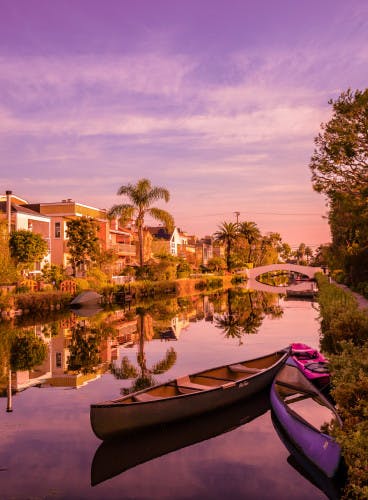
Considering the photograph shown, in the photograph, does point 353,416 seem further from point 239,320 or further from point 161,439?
point 239,320

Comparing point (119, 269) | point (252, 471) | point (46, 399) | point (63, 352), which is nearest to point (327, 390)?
point (252, 471)

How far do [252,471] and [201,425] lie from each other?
9.27 feet

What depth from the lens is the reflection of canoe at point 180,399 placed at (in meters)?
12.1

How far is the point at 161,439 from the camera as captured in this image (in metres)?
12.8

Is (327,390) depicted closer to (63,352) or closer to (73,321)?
(63,352)

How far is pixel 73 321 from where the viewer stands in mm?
37719

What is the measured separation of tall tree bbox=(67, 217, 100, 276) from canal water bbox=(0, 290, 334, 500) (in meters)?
27.5

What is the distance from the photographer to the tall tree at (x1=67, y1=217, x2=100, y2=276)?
5406cm

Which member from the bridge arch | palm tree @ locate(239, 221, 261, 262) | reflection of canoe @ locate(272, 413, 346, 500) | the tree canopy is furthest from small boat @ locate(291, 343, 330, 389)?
palm tree @ locate(239, 221, 261, 262)

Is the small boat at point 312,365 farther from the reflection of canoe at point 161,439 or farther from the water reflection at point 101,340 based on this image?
the water reflection at point 101,340

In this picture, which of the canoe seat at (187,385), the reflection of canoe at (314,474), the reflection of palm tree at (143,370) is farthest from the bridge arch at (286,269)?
the reflection of canoe at (314,474)

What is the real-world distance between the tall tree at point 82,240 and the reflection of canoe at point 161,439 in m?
41.4

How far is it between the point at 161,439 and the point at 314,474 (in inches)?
161

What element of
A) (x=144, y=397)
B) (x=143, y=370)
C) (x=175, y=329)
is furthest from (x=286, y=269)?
(x=144, y=397)
